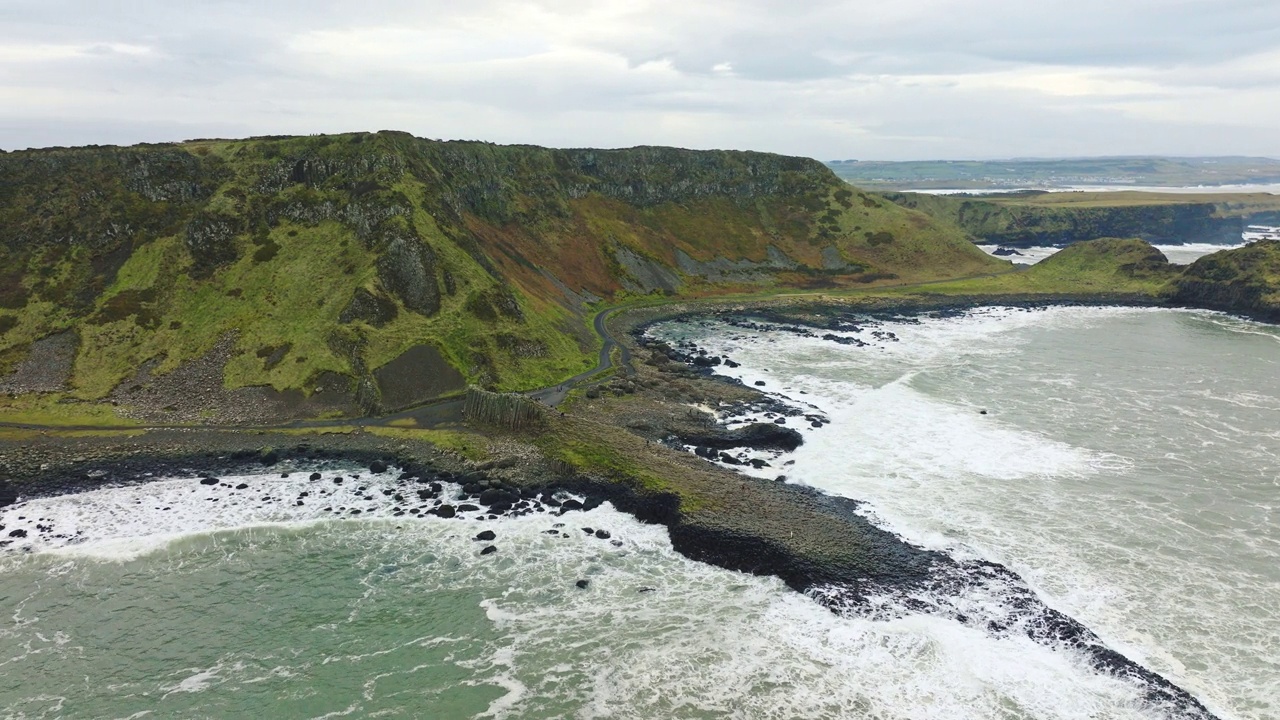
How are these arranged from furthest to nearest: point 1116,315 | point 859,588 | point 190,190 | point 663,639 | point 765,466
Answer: point 1116,315, point 190,190, point 765,466, point 859,588, point 663,639

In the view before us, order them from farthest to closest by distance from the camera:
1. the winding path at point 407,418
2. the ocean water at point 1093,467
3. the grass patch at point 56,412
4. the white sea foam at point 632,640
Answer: the grass patch at point 56,412, the winding path at point 407,418, the ocean water at point 1093,467, the white sea foam at point 632,640

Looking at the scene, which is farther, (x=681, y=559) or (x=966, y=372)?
(x=966, y=372)

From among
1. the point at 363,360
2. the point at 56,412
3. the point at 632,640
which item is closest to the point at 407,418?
the point at 363,360

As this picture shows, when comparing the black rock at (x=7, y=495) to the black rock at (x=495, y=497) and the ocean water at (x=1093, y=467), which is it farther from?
the ocean water at (x=1093, y=467)

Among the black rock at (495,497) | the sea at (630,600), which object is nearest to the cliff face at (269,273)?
the sea at (630,600)

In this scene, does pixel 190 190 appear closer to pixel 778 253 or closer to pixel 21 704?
pixel 21 704

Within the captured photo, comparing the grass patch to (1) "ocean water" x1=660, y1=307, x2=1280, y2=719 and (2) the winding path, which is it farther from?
(1) "ocean water" x1=660, y1=307, x2=1280, y2=719

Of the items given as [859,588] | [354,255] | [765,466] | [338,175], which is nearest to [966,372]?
[765,466]
